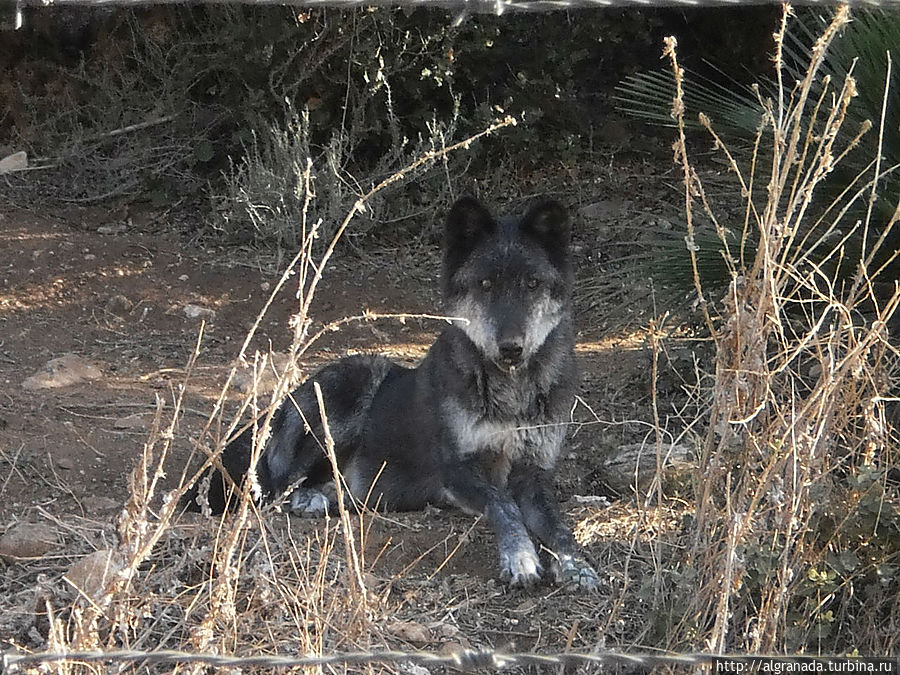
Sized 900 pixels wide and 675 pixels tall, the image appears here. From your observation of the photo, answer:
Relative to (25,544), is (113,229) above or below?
above

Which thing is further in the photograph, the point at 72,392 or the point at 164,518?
the point at 72,392

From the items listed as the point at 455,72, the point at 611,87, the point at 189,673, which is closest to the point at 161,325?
the point at 455,72

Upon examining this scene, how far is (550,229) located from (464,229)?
0.43 m

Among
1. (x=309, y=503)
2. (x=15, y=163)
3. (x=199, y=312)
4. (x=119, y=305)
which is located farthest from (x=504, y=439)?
(x=15, y=163)

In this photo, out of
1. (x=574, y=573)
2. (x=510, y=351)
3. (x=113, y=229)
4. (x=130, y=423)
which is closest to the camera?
(x=574, y=573)

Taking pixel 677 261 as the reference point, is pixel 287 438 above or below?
below

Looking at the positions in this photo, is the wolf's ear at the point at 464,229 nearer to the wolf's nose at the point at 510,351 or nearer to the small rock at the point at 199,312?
the wolf's nose at the point at 510,351

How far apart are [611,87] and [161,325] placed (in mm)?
4900

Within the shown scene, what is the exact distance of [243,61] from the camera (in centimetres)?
1046

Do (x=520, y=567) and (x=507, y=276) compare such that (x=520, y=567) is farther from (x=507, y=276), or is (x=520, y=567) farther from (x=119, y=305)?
(x=119, y=305)

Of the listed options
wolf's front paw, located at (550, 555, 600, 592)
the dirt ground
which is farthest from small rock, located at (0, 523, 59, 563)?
wolf's front paw, located at (550, 555, 600, 592)

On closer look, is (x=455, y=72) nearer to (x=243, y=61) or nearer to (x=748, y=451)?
(x=243, y=61)

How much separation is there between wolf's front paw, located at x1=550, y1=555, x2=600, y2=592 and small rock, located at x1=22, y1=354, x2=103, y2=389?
3.83 metres

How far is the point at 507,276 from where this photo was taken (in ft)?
20.0
